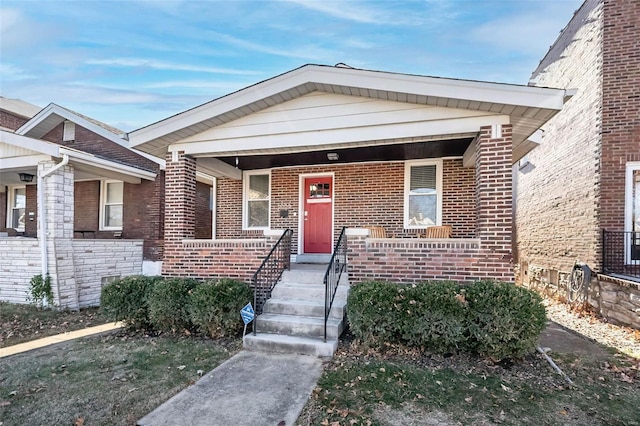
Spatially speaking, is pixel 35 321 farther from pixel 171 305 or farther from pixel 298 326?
pixel 298 326

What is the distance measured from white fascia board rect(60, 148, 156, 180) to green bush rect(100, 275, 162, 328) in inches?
154

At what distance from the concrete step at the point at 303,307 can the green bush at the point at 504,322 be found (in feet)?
6.41

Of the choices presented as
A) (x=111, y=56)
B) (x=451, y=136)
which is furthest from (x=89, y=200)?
(x=451, y=136)

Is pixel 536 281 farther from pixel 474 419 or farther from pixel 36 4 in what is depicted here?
pixel 36 4

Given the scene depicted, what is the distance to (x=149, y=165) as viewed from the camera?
10.1 m

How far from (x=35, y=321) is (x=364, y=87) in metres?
8.05

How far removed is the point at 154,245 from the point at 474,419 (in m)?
9.34

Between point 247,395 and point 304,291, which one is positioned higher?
point 304,291

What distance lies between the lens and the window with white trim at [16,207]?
40.4 ft

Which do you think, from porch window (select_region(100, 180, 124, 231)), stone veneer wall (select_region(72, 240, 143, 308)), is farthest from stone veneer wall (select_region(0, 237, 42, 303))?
porch window (select_region(100, 180, 124, 231))

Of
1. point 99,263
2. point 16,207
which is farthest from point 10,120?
point 99,263

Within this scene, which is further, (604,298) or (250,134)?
(604,298)

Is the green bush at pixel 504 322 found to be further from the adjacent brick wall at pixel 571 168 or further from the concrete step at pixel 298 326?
the adjacent brick wall at pixel 571 168

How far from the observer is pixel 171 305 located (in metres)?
5.64
